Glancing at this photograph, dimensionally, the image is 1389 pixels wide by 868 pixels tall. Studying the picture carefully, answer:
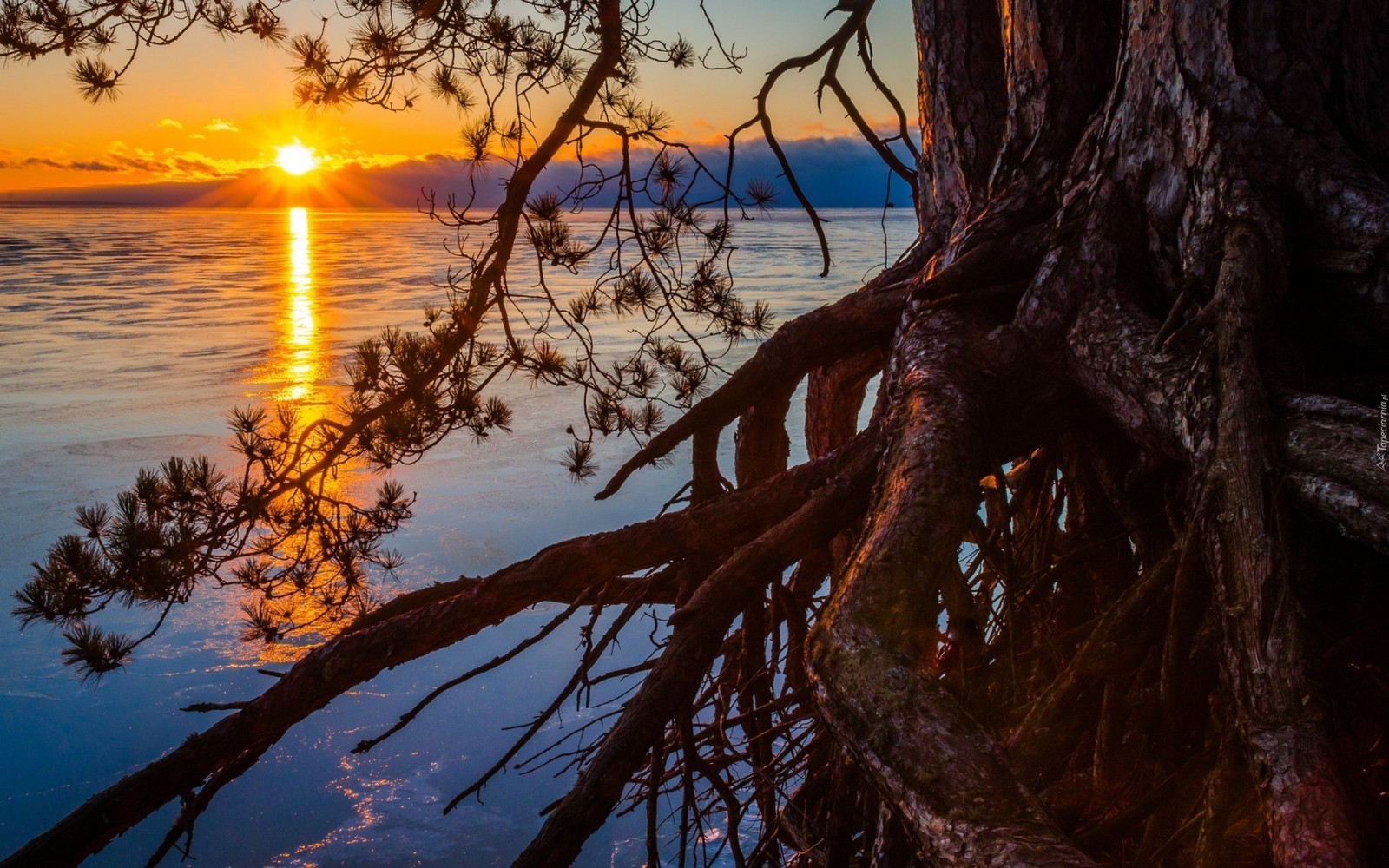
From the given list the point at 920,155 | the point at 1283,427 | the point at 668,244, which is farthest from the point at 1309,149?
the point at 668,244

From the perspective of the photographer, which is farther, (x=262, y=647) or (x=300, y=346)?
(x=300, y=346)

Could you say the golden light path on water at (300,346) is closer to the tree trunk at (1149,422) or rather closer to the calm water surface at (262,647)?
the calm water surface at (262,647)

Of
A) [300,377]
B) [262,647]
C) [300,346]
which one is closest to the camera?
[262,647]

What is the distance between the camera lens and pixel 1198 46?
5.62 feet

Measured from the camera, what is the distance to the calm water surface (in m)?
5.34

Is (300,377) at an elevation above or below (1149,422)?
below

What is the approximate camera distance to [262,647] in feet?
21.2

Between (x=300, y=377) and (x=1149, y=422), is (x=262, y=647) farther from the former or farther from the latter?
(x=1149, y=422)

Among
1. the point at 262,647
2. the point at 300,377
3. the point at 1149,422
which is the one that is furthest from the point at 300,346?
the point at 1149,422

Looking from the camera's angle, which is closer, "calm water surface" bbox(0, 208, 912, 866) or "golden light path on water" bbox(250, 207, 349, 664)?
"calm water surface" bbox(0, 208, 912, 866)

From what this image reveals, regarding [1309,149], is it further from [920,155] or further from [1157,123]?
[920,155]

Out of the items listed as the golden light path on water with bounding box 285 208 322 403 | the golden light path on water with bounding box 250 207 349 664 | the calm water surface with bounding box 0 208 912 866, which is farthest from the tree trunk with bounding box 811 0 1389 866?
the golden light path on water with bounding box 285 208 322 403

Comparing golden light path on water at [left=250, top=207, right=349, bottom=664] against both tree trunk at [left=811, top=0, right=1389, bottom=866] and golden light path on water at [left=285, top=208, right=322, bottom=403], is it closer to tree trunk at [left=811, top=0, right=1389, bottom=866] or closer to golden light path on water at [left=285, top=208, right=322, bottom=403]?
golden light path on water at [left=285, top=208, right=322, bottom=403]

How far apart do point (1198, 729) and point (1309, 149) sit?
3.41ft
